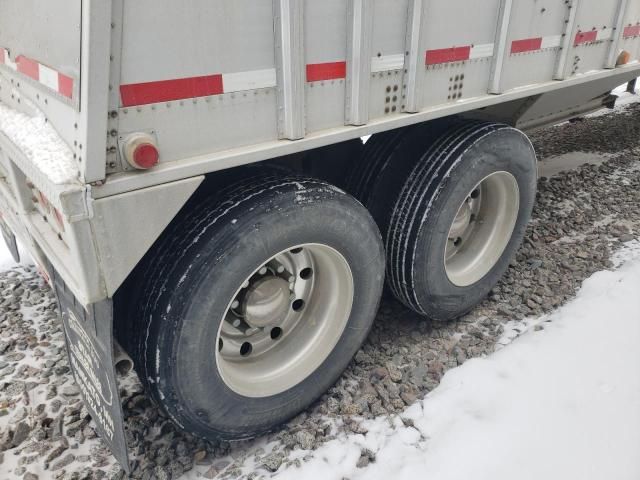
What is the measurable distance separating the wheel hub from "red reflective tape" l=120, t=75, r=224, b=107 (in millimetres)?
894

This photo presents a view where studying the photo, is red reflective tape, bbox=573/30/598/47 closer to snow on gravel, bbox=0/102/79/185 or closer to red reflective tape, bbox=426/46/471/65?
red reflective tape, bbox=426/46/471/65

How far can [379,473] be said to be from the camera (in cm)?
221

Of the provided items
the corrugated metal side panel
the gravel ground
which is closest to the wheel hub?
the gravel ground

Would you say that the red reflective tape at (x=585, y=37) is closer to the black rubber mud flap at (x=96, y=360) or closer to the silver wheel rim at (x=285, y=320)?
the silver wheel rim at (x=285, y=320)

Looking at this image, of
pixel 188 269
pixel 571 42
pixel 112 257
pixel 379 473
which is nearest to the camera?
pixel 112 257

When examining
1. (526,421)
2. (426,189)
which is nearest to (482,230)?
(426,189)

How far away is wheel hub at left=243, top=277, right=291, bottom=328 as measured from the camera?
227cm

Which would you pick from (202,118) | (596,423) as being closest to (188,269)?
(202,118)

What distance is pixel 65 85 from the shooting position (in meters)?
1.57

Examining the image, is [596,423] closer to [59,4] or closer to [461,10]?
[461,10]

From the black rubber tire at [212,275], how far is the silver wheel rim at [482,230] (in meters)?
1.23

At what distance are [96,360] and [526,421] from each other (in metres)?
1.94

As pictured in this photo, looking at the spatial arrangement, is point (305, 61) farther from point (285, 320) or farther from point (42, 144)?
point (285, 320)

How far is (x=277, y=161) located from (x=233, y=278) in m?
0.77
